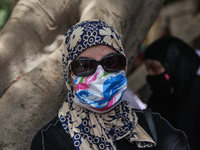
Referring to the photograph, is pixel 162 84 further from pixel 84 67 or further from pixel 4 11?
pixel 4 11

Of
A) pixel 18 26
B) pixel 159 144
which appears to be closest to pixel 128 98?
pixel 159 144

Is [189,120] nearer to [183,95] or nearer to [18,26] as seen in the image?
[183,95]

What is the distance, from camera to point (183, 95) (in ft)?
10.8

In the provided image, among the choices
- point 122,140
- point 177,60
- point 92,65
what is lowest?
point 177,60

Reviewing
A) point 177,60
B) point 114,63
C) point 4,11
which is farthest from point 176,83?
point 4,11

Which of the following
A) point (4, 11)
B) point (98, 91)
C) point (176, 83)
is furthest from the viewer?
point (4, 11)

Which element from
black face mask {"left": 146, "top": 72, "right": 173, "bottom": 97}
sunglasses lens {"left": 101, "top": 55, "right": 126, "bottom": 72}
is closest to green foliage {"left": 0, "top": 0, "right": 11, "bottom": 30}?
black face mask {"left": 146, "top": 72, "right": 173, "bottom": 97}

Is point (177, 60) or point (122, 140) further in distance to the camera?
point (177, 60)

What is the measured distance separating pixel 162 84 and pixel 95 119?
6.59ft

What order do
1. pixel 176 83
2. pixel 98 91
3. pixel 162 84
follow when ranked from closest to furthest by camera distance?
pixel 98 91, pixel 176 83, pixel 162 84

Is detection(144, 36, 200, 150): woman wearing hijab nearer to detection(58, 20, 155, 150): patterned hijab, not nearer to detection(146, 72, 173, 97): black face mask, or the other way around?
detection(146, 72, 173, 97): black face mask

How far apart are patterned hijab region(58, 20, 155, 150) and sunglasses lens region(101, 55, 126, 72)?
57mm

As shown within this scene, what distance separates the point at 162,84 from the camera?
3527 mm

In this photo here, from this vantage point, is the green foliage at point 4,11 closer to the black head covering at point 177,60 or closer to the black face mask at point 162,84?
the black head covering at point 177,60
